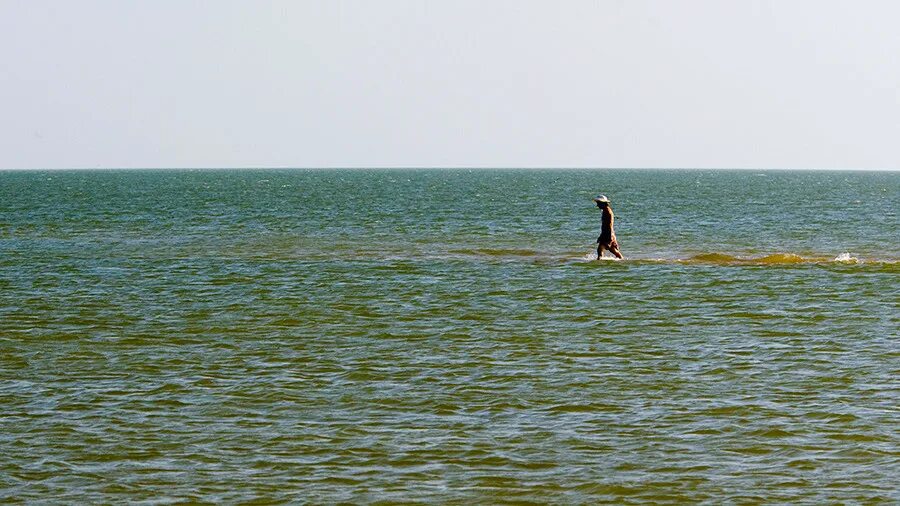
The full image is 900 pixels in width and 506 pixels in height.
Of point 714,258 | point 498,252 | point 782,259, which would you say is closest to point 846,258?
point 782,259

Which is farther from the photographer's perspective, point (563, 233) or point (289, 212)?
point (289, 212)

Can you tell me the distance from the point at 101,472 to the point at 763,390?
9.21 m

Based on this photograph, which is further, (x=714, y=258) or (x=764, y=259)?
(x=714, y=258)

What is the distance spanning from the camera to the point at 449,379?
18812 millimetres

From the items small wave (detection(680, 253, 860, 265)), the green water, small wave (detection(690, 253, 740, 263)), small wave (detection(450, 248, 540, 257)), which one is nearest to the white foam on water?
small wave (detection(680, 253, 860, 265))

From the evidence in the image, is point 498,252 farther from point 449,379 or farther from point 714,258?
point 449,379

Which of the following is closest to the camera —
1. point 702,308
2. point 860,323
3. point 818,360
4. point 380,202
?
point 818,360

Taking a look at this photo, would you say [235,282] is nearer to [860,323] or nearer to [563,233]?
[860,323]

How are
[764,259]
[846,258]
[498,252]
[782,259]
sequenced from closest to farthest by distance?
[764,259], [782,259], [846,258], [498,252]

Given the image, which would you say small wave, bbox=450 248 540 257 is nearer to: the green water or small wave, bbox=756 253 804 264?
the green water

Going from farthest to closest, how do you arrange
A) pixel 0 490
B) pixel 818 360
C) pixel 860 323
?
pixel 860 323, pixel 818 360, pixel 0 490

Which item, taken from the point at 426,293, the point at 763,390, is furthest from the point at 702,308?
the point at 763,390

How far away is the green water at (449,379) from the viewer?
1375 cm

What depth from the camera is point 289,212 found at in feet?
242
